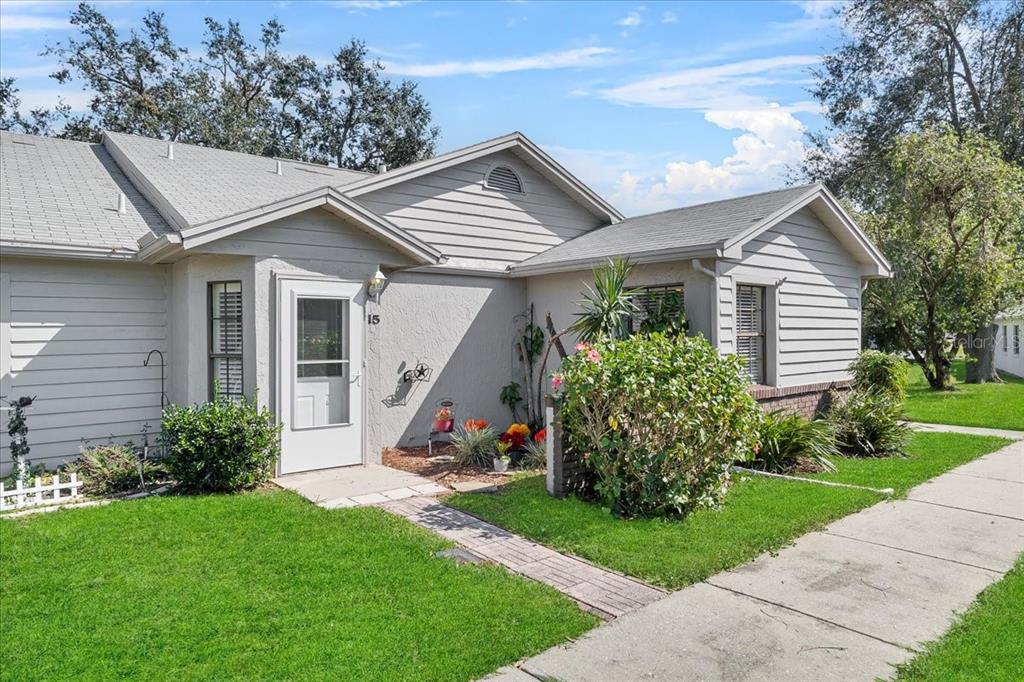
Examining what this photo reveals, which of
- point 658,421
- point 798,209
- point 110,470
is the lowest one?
point 110,470

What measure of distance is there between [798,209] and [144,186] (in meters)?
9.41

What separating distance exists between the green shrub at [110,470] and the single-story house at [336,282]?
87cm

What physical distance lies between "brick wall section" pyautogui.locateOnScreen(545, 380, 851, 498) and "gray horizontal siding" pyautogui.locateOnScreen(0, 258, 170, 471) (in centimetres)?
518

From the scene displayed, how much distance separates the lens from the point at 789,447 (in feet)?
27.0

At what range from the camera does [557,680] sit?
334cm

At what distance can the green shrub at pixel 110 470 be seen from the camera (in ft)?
22.7

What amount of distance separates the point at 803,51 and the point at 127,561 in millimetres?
27344

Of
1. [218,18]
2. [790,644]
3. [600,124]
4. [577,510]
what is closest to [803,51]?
[600,124]

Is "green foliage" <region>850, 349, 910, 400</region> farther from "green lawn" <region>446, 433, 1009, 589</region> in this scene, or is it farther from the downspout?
the downspout

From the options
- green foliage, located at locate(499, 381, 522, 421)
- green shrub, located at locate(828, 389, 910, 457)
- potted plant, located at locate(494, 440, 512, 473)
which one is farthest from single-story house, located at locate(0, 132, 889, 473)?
potted plant, located at locate(494, 440, 512, 473)

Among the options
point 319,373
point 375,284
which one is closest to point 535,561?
point 319,373

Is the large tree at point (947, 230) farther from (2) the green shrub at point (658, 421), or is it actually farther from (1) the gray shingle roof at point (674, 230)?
(2) the green shrub at point (658, 421)

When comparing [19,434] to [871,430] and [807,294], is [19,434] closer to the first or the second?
[871,430]

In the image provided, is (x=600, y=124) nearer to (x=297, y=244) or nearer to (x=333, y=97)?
(x=297, y=244)
